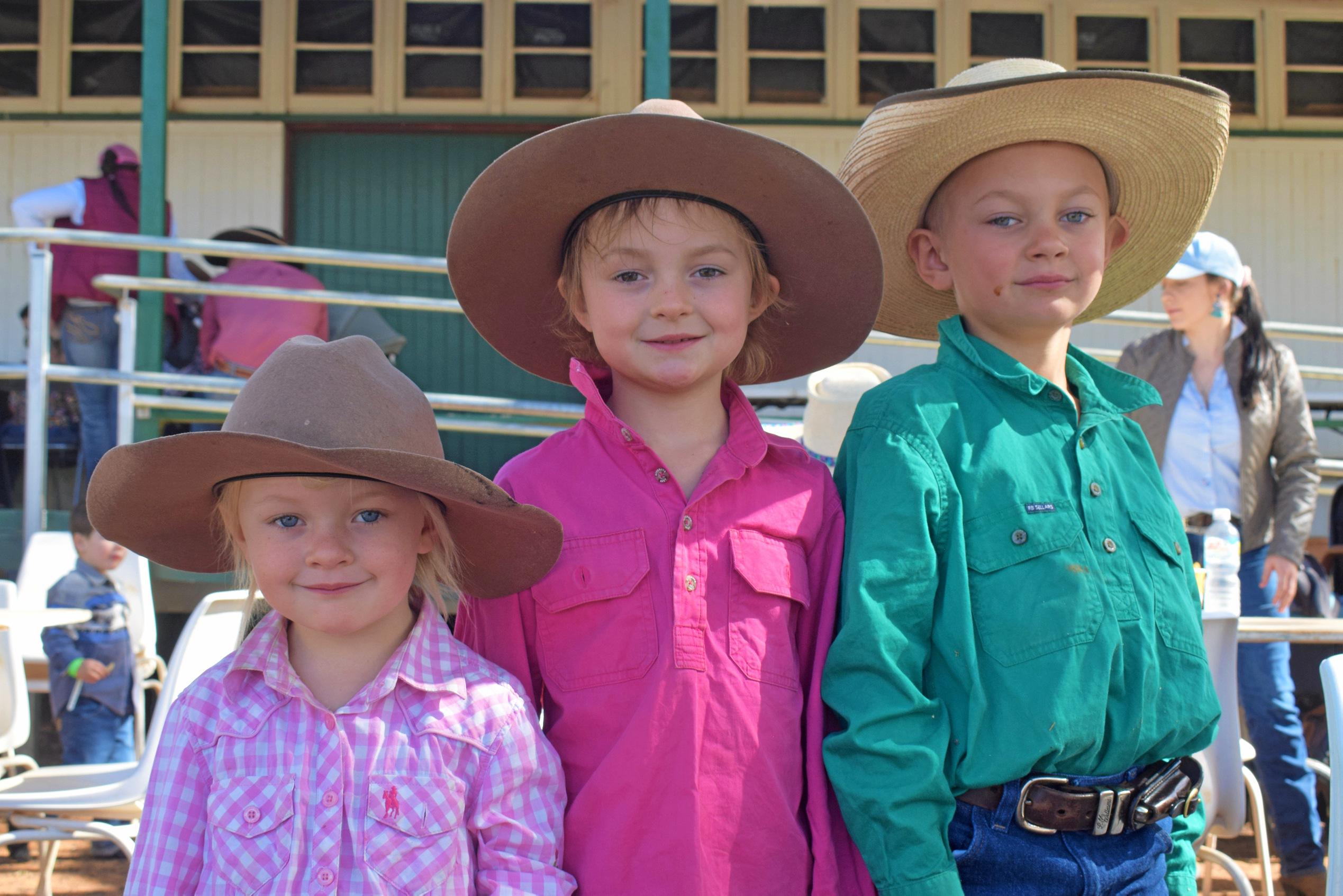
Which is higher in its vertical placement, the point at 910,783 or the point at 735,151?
the point at 735,151

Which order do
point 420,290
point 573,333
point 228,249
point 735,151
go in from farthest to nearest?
point 420,290 → point 228,249 → point 573,333 → point 735,151

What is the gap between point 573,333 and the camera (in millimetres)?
1944

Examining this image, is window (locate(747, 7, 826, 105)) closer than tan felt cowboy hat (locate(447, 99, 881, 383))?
No

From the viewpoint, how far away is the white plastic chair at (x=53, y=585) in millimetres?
4895

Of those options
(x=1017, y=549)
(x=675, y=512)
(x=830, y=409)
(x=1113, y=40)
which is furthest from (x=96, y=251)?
(x=1113, y=40)

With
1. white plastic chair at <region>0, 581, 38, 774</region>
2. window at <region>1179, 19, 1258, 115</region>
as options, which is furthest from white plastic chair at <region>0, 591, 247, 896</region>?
window at <region>1179, 19, 1258, 115</region>

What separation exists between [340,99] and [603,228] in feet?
22.9

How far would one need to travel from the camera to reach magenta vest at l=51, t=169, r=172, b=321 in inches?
227

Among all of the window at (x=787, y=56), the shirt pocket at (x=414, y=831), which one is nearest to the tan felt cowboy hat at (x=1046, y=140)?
the shirt pocket at (x=414, y=831)

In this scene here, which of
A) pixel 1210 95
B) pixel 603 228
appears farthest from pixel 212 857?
pixel 1210 95

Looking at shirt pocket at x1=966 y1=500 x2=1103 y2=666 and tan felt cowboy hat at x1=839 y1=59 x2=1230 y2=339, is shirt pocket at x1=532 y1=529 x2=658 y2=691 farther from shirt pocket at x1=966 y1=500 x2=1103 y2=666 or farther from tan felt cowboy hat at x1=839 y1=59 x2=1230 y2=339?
tan felt cowboy hat at x1=839 y1=59 x2=1230 y2=339

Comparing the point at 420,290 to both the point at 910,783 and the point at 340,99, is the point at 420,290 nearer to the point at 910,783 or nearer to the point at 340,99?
the point at 340,99

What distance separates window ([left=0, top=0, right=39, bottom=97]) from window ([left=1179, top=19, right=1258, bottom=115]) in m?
7.75

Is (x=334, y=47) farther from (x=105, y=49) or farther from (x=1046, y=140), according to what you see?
(x=1046, y=140)
